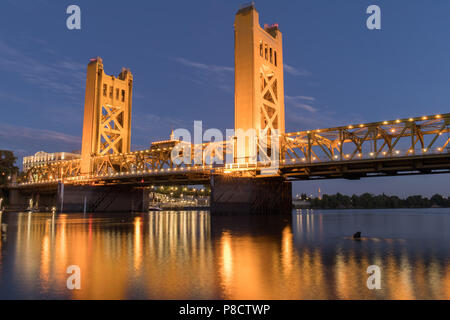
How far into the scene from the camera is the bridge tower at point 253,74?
57906mm

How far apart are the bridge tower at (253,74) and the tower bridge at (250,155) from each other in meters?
0.16

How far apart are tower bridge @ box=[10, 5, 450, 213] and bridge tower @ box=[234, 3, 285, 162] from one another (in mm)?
159

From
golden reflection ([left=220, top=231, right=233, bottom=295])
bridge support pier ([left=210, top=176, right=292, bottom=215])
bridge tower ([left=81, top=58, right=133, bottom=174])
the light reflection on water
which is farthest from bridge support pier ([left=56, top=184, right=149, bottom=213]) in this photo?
golden reflection ([left=220, top=231, right=233, bottom=295])

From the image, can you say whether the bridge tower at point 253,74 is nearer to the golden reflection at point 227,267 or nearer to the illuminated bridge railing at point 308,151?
the illuminated bridge railing at point 308,151

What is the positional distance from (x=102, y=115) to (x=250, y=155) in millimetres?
55484

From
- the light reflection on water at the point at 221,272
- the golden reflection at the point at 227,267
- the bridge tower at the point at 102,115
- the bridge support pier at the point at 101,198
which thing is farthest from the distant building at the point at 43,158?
the golden reflection at the point at 227,267

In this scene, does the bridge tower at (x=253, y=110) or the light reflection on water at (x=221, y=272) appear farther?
the bridge tower at (x=253, y=110)

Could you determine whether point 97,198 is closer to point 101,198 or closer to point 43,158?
point 101,198

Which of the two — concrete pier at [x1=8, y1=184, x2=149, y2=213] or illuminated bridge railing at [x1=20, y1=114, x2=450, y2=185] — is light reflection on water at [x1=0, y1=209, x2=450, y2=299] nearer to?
illuminated bridge railing at [x1=20, y1=114, x2=450, y2=185]

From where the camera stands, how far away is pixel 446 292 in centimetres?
871

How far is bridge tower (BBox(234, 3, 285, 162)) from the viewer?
57.9 meters
